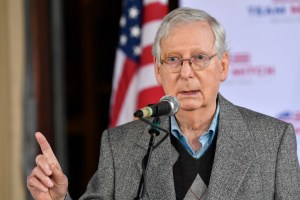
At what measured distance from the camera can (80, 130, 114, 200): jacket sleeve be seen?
10.1ft

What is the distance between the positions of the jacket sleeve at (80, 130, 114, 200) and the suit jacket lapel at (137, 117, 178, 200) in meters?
0.14

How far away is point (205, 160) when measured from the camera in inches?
122

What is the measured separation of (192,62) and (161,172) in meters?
0.49

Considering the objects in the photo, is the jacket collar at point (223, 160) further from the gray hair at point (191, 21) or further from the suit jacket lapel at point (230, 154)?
the gray hair at point (191, 21)

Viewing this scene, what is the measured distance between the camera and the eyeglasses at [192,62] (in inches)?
120

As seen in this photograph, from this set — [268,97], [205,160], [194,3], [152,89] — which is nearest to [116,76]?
[152,89]

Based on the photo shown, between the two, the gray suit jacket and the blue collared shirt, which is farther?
the blue collared shirt

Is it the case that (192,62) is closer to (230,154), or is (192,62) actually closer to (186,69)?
(186,69)

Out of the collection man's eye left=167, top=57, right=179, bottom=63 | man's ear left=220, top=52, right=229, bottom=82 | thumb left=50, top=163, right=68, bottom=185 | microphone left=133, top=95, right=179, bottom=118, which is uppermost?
man's eye left=167, top=57, right=179, bottom=63

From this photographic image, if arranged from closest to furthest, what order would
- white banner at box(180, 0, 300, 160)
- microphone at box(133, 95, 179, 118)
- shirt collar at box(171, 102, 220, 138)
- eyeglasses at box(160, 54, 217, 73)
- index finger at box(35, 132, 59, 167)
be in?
1. microphone at box(133, 95, 179, 118)
2. index finger at box(35, 132, 59, 167)
3. eyeglasses at box(160, 54, 217, 73)
4. shirt collar at box(171, 102, 220, 138)
5. white banner at box(180, 0, 300, 160)

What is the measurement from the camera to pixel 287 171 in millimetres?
2961

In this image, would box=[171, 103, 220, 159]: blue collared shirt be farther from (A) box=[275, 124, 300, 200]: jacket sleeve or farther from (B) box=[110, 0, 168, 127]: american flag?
(B) box=[110, 0, 168, 127]: american flag

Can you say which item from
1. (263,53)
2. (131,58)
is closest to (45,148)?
(131,58)

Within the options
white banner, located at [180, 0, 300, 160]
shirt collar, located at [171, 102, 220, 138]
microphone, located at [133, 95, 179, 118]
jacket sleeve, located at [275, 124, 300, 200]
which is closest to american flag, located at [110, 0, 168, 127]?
white banner, located at [180, 0, 300, 160]
